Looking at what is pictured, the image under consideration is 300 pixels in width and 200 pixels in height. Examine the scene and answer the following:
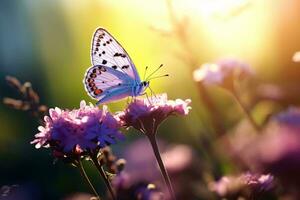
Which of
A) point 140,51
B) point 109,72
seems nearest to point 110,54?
point 109,72

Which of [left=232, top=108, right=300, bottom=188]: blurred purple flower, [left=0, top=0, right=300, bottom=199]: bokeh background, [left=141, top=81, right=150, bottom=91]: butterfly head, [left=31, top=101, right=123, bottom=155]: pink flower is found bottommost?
[left=232, top=108, right=300, bottom=188]: blurred purple flower

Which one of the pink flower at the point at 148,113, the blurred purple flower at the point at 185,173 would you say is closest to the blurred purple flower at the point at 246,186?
the pink flower at the point at 148,113

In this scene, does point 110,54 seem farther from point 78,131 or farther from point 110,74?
point 78,131


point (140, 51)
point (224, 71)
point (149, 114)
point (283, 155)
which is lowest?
point (283, 155)

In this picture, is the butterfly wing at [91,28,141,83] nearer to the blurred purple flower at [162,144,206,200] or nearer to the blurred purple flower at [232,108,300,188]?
the blurred purple flower at [162,144,206,200]

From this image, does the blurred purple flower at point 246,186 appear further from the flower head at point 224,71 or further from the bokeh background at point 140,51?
the flower head at point 224,71

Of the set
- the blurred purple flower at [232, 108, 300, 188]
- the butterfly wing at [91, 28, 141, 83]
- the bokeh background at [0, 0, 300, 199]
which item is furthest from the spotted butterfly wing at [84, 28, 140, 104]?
the blurred purple flower at [232, 108, 300, 188]
